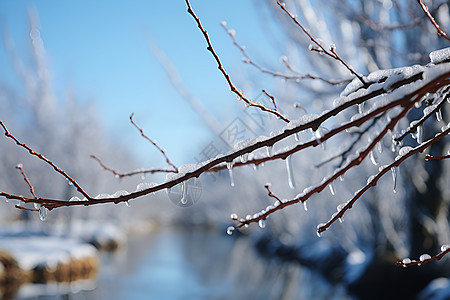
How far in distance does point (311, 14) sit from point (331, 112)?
17.7 ft

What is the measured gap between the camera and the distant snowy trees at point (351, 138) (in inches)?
42.5

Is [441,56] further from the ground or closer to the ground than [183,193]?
further from the ground

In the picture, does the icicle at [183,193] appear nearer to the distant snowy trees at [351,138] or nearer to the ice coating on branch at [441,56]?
the distant snowy trees at [351,138]

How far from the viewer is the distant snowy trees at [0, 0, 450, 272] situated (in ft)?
3.54

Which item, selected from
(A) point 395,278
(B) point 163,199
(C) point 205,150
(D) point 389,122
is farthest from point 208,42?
(B) point 163,199

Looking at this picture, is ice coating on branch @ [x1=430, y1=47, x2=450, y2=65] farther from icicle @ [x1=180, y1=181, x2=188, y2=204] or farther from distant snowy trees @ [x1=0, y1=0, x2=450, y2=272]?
icicle @ [x1=180, y1=181, x2=188, y2=204]

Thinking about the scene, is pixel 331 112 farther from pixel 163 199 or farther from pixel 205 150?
pixel 163 199

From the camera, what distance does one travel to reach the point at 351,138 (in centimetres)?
235

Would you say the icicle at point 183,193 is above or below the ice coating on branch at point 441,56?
below

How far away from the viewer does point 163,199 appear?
137ft

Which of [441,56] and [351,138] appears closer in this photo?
[441,56]

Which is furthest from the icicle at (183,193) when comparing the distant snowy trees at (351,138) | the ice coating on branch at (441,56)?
the ice coating on branch at (441,56)

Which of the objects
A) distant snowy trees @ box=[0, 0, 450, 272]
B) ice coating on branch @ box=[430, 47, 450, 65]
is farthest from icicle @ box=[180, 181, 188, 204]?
ice coating on branch @ box=[430, 47, 450, 65]

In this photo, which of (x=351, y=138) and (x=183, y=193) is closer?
(x=183, y=193)
